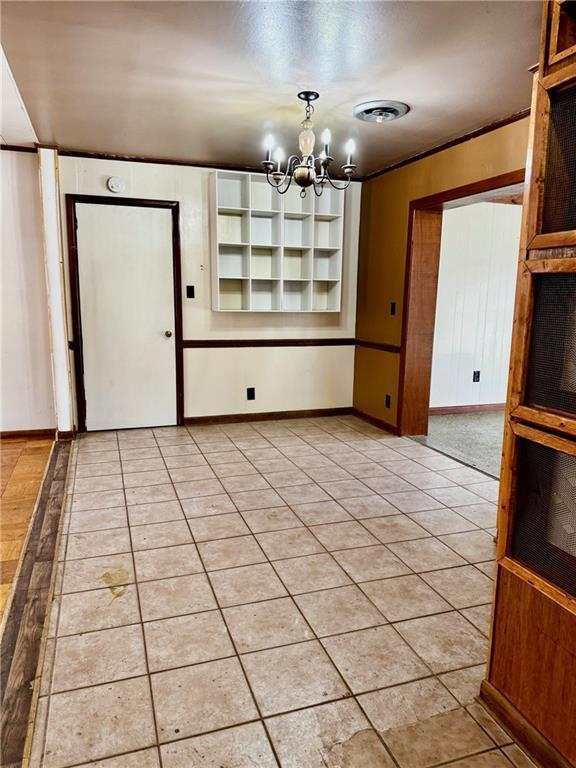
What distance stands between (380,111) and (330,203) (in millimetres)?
1828

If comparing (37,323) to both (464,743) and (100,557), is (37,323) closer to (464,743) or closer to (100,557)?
(100,557)

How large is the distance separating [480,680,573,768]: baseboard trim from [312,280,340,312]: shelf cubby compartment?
3.78 metres

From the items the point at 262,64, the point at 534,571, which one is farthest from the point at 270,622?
the point at 262,64

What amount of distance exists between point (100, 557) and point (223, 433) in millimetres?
2263

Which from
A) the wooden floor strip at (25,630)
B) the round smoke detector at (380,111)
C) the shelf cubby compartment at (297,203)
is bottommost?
the wooden floor strip at (25,630)

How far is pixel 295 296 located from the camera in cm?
511

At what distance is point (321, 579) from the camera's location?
2320mm

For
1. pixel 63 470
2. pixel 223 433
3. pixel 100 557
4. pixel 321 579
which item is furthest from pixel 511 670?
pixel 223 433

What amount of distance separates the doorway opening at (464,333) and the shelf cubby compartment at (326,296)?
82cm

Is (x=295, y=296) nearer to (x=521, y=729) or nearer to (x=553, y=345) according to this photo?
(x=553, y=345)

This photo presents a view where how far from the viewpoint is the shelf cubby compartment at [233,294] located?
4867 mm

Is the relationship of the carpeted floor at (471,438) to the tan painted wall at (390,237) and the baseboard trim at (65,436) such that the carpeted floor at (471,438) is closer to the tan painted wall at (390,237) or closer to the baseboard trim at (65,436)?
the tan painted wall at (390,237)

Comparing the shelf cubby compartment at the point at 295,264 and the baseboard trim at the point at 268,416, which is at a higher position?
the shelf cubby compartment at the point at 295,264

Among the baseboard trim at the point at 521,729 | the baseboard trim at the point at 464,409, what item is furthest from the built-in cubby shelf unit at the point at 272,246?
the baseboard trim at the point at 521,729
